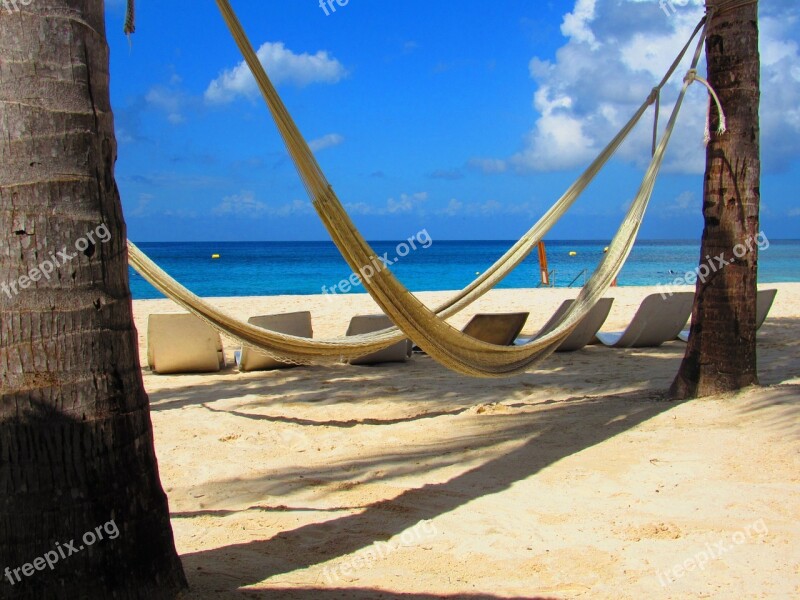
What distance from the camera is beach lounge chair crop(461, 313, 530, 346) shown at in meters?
5.19

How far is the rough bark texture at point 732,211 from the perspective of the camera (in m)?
3.57

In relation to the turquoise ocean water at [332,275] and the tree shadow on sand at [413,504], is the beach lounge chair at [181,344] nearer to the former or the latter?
the tree shadow on sand at [413,504]

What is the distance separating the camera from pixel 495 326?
5.23 meters

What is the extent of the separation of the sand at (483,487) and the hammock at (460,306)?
1.35ft

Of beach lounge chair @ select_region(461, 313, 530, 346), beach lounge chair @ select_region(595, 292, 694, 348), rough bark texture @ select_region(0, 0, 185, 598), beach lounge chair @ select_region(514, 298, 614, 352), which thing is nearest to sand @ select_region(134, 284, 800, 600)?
rough bark texture @ select_region(0, 0, 185, 598)

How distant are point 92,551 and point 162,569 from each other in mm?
196

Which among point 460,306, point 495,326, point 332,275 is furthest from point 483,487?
point 332,275

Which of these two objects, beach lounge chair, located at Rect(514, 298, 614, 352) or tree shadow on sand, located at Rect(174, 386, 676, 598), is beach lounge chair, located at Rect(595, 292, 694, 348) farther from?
tree shadow on sand, located at Rect(174, 386, 676, 598)

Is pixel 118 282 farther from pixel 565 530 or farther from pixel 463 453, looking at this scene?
pixel 463 453

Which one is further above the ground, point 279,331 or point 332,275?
point 332,275

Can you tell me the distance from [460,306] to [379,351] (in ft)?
4.78

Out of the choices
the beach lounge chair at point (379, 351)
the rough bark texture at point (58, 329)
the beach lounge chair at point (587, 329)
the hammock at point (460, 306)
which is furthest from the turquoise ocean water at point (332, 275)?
the rough bark texture at point (58, 329)

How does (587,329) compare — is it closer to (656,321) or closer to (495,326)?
(656,321)

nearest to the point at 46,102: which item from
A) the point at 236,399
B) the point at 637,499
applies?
the point at 637,499
